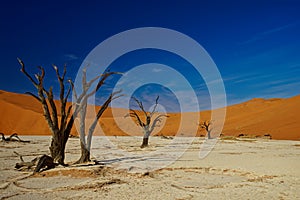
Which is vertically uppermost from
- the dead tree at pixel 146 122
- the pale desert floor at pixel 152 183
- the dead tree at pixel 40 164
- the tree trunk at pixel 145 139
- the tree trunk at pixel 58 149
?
the dead tree at pixel 146 122

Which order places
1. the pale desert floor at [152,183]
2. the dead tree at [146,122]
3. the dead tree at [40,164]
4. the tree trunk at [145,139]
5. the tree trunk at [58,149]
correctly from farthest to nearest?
the dead tree at [146,122] → the tree trunk at [145,139] → the tree trunk at [58,149] → the dead tree at [40,164] → the pale desert floor at [152,183]

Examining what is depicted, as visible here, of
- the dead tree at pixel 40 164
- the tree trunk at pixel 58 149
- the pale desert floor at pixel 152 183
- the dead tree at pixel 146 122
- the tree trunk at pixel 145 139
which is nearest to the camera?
the pale desert floor at pixel 152 183

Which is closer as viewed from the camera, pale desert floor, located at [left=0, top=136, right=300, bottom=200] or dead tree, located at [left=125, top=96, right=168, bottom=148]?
pale desert floor, located at [left=0, top=136, right=300, bottom=200]

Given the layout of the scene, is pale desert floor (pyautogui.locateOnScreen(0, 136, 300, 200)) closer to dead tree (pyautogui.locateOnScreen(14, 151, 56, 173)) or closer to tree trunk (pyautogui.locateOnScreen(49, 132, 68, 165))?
dead tree (pyautogui.locateOnScreen(14, 151, 56, 173))

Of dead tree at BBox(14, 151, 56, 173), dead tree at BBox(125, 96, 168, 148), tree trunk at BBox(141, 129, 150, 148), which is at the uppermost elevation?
dead tree at BBox(125, 96, 168, 148)

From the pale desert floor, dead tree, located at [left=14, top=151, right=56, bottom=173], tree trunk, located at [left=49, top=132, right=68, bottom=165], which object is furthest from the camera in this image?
tree trunk, located at [left=49, top=132, right=68, bottom=165]

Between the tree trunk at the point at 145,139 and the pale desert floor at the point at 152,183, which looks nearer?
the pale desert floor at the point at 152,183

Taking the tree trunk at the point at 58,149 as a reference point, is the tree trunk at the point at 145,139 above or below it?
above

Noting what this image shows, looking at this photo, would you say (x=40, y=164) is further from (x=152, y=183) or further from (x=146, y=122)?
(x=146, y=122)

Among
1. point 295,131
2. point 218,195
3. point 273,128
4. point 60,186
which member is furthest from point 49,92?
point 273,128

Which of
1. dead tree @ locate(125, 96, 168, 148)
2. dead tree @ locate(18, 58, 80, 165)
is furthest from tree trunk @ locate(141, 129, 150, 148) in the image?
dead tree @ locate(18, 58, 80, 165)

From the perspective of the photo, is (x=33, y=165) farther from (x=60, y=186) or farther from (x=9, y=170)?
(x=60, y=186)

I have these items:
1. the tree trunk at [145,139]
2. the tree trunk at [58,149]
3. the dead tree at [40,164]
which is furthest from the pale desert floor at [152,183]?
the tree trunk at [145,139]

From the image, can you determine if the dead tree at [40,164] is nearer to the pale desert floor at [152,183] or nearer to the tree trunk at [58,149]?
the pale desert floor at [152,183]
